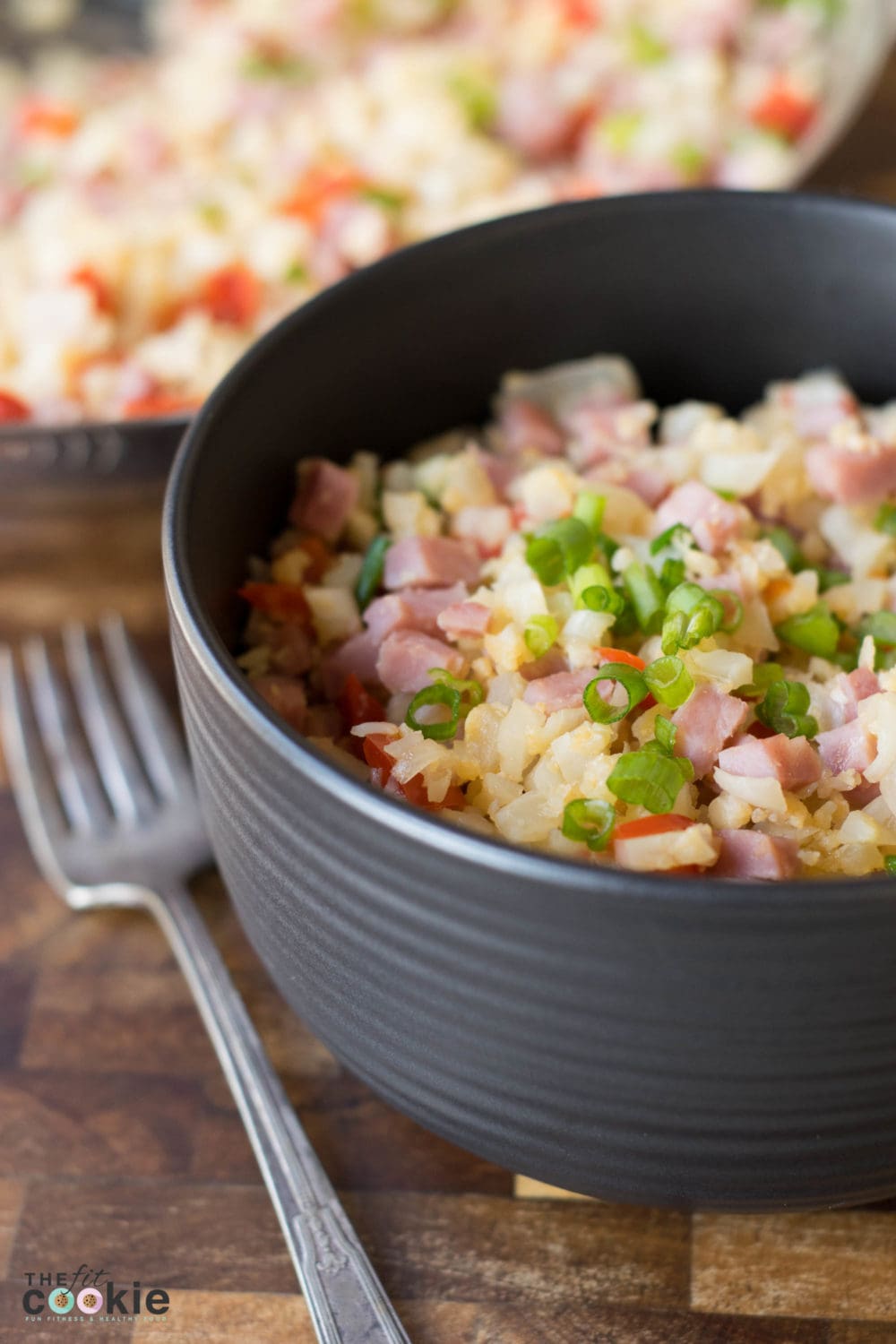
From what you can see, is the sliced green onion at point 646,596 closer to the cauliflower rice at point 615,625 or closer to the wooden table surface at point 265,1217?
the cauliflower rice at point 615,625

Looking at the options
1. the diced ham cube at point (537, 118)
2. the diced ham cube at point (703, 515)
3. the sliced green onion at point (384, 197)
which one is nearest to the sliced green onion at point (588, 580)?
the diced ham cube at point (703, 515)

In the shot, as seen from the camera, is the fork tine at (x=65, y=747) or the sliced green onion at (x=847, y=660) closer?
the sliced green onion at (x=847, y=660)

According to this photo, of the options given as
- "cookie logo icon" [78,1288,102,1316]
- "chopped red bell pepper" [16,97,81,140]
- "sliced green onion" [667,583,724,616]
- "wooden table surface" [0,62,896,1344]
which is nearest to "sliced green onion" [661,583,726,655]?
"sliced green onion" [667,583,724,616]

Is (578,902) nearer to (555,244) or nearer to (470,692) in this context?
(470,692)

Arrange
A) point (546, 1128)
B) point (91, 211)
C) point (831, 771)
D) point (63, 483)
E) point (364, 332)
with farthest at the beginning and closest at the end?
point (91, 211), point (63, 483), point (364, 332), point (831, 771), point (546, 1128)

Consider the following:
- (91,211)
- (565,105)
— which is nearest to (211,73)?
(91,211)

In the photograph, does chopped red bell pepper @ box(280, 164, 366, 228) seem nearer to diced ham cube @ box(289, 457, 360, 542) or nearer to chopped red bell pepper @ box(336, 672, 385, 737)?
diced ham cube @ box(289, 457, 360, 542)

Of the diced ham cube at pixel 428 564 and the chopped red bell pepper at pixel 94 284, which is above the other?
the chopped red bell pepper at pixel 94 284
